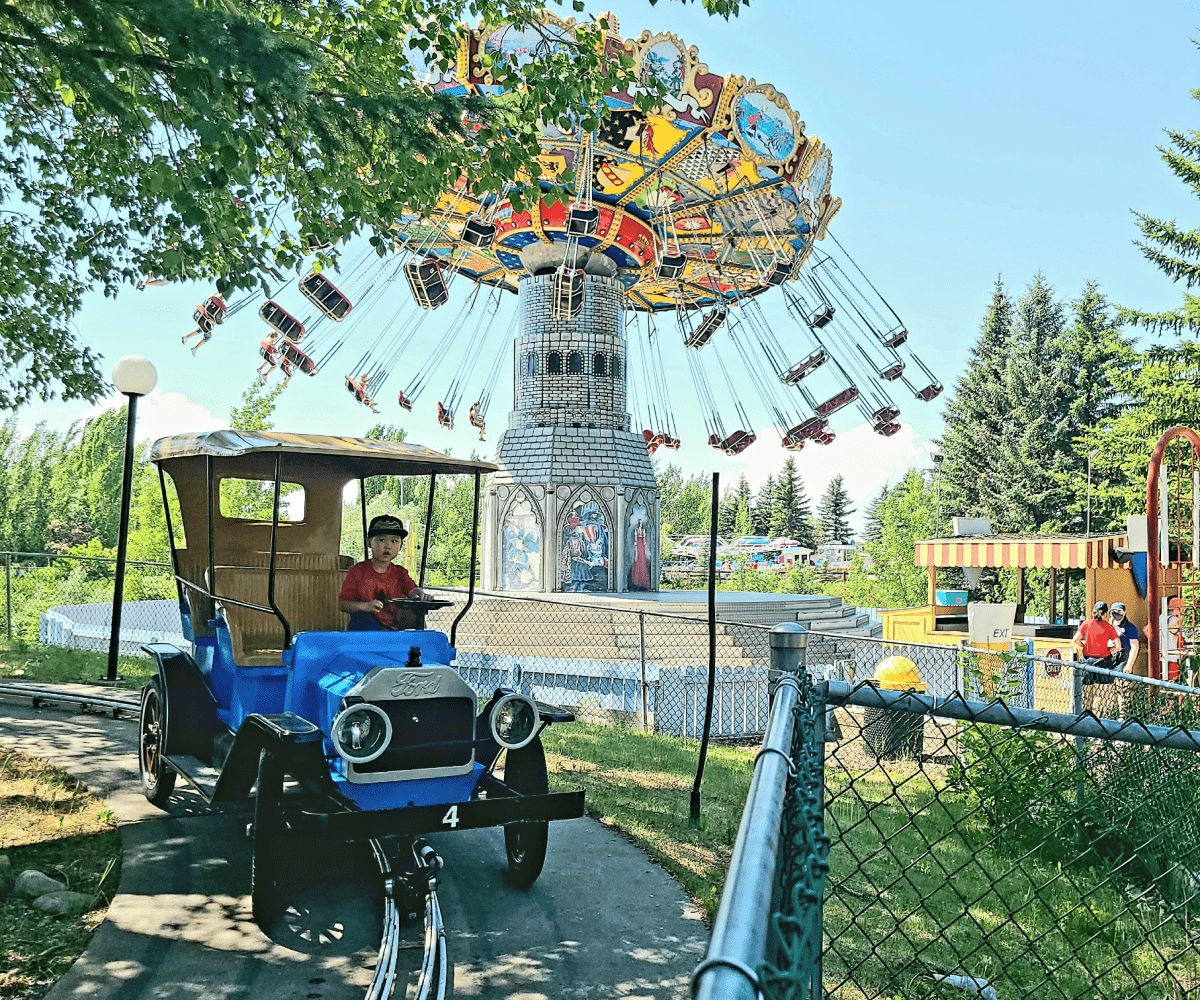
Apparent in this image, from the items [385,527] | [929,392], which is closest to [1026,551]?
[929,392]

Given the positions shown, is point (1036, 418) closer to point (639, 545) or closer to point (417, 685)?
point (639, 545)

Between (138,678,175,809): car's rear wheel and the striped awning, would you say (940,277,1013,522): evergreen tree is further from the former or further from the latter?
(138,678,175,809): car's rear wheel

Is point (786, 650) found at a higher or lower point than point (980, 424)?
lower

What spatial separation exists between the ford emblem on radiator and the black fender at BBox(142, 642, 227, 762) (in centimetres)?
201

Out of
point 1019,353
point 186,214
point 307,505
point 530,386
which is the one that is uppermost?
point 1019,353

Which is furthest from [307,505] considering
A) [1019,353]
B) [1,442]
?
[1,442]

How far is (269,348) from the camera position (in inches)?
994

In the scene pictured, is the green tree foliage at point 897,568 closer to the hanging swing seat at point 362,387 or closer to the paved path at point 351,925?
Result: the hanging swing seat at point 362,387

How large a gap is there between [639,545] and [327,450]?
1947 centimetres

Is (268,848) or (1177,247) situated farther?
(1177,247)

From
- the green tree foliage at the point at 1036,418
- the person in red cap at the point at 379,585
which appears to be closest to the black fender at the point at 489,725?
the person in red cap at the point at 379,585

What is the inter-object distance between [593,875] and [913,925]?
1956mm

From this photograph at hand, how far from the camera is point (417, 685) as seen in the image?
16.6 ft

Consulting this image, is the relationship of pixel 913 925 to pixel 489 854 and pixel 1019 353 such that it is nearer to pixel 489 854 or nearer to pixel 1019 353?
pixel 489 854
